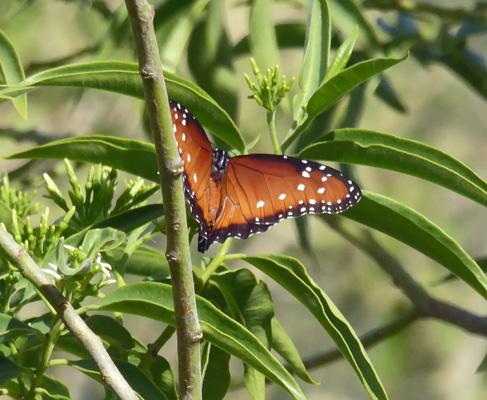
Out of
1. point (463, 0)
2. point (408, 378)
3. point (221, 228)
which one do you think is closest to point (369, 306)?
point (408, 378)

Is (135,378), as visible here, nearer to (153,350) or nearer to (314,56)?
(153,350)

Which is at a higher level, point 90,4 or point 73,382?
point 90,4

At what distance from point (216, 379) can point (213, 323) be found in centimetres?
16

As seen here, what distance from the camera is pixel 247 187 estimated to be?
3.13 ft

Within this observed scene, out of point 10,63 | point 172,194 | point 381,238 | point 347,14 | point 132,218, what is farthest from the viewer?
point 381,238

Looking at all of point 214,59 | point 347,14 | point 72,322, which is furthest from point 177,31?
point 72,322

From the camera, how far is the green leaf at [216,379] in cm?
78

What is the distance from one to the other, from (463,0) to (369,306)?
4.45 feet

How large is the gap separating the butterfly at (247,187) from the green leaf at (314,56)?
8 cm

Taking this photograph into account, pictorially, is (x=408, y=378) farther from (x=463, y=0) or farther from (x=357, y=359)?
(x=357, y=359)

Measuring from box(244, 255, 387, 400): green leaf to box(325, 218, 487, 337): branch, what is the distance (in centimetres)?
76

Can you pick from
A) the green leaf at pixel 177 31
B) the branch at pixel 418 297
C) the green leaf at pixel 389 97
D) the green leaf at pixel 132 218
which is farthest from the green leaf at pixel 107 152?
Answer: the green leaf at pixel 389 97

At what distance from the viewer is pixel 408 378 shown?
3004 millimetres

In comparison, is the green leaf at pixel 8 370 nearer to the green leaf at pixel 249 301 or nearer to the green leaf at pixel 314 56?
the green leaf at pixel 249 301
